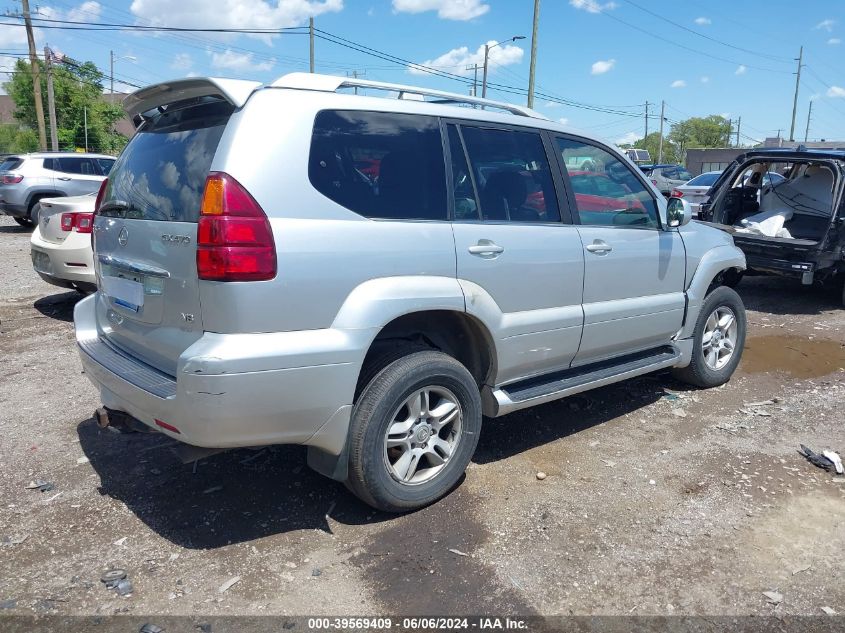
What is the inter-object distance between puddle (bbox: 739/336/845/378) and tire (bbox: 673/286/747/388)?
0.60 m

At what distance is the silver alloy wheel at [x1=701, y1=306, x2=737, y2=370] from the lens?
5.43 m

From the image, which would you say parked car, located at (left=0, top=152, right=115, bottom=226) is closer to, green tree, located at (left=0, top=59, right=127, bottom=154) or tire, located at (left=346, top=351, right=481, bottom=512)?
tire, located at (left=346, top=351, right=481, bottom=512)

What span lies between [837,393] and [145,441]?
5279 mm

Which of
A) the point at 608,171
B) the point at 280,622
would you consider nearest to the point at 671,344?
the point at 608,171

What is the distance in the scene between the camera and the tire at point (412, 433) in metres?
3.20

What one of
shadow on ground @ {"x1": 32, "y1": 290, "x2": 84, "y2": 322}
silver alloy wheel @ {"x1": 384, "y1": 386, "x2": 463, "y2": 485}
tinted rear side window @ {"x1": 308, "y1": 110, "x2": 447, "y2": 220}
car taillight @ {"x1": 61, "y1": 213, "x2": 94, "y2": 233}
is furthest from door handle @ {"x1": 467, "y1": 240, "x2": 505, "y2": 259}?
shadow on ground @ {"x1": 32, "y1": 290, "x2": 84, "y2": 322}

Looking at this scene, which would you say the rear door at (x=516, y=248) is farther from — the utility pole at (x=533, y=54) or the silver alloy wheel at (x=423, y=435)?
the utility pole at (x=533, y=54)

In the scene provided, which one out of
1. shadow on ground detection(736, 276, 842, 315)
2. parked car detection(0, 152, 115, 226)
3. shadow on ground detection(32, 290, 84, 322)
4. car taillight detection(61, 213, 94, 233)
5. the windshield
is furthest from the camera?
the windshield

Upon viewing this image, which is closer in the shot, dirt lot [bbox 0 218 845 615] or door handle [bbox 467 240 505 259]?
dirt lot [bbox 0 218 845 615]

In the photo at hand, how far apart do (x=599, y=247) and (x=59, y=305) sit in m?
6.52

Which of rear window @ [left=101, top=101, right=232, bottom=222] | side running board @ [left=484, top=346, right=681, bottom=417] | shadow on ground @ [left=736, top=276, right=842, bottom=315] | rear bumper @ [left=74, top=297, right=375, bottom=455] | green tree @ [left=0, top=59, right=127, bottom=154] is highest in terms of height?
green tree @ [left=0, top=59, right=127, bottom=154]

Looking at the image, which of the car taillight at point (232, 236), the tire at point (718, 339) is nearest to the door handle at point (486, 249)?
the car taillight at point (232, 236)

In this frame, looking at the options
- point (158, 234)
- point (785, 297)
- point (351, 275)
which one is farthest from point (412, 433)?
point (785, 297)

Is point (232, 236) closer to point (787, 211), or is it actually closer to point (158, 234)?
point (158, 234)
